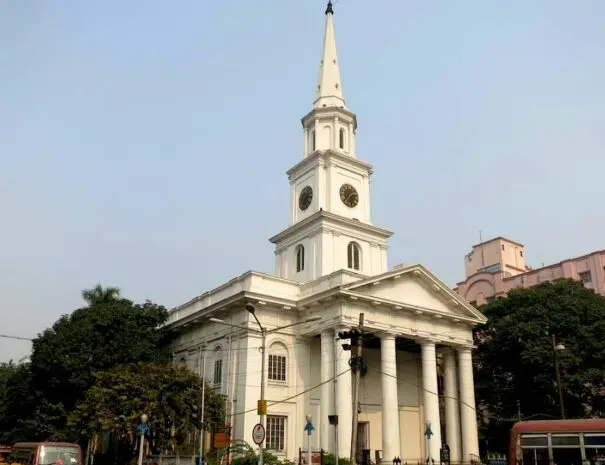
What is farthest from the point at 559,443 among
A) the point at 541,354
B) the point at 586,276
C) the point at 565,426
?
the point at 586,276

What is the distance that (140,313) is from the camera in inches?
1510

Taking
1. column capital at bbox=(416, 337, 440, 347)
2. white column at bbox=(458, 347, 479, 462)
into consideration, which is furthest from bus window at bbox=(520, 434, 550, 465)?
white column at bbox=(458, 347, 479, 462)

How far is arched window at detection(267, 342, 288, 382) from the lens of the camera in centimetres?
3353

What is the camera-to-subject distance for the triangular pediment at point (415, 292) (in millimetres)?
33375

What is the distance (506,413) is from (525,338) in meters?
5.56

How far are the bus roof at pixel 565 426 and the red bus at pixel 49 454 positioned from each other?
1731 centimetres

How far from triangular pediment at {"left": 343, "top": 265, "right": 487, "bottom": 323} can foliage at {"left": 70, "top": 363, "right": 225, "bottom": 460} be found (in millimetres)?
9656

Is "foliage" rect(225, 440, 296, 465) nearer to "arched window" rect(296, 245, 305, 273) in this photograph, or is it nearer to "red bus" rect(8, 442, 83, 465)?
"red bus" rect(8, 442, 83, 465)

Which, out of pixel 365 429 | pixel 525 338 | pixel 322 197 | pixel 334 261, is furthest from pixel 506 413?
pixel 322 197

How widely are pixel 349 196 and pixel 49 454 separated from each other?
80.4 ft

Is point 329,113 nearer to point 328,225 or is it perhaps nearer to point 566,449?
point 328,225

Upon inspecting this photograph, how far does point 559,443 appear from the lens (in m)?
19.1

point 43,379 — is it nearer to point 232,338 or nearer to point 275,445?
point 232,338

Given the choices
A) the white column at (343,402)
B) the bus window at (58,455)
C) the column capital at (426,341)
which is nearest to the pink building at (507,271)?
the column capital at (426,341)
